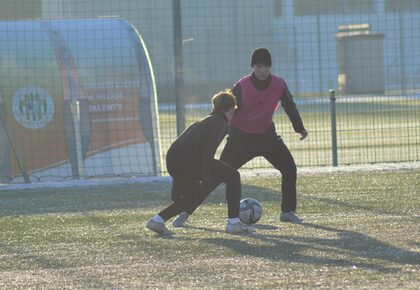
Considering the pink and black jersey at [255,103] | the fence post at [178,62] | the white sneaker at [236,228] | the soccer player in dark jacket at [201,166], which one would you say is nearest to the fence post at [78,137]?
the fence post at [178,62]

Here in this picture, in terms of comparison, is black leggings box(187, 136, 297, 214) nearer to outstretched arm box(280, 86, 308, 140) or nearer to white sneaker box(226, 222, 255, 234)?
outstretched arm box(280, 86, 308, 140)

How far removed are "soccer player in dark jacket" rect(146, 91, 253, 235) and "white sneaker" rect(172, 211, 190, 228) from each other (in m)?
0.42

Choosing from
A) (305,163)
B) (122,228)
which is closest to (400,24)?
(305,163)

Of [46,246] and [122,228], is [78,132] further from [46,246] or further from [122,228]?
[46,246]

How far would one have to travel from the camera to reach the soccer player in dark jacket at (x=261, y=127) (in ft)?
33.4

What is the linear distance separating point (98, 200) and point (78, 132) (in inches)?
126

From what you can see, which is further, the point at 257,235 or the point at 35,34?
the point at 35,34

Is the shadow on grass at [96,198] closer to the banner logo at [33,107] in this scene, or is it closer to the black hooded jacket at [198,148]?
the banner logo at [33,107]

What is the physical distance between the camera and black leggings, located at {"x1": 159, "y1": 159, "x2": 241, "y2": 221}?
9570 mm

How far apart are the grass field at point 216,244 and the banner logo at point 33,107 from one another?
243cm

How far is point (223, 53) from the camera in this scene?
1789 centimetres

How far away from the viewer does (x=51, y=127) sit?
15828 millimetres

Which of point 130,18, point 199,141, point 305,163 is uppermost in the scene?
point 130,18

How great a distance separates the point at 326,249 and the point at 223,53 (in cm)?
972
